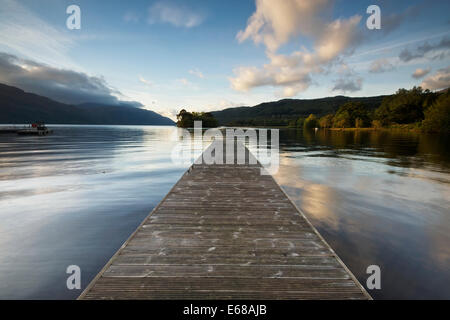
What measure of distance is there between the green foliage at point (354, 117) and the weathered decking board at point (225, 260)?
131036 mm

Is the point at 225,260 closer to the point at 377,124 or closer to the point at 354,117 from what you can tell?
the point at 377,124

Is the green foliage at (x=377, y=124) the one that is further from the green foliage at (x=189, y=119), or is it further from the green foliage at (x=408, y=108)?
the green foliage at (x=189, y=119)

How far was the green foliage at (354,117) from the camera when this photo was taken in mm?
114688

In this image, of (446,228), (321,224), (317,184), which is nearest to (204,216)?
(321,224)

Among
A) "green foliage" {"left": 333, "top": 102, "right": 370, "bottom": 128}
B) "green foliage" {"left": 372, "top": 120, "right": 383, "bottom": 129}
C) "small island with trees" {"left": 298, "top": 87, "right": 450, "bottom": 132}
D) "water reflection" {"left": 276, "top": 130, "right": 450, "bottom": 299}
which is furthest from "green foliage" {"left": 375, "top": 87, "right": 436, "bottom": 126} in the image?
"water reflection" {"left": 276, "top": 130, "right": 450, "bottom": 299}

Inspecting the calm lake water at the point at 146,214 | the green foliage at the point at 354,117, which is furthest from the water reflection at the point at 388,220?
the green foliage at the point at 354,117

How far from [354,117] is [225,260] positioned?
454ft

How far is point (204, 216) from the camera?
20.5 feet

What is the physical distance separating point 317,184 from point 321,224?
6.05 metres

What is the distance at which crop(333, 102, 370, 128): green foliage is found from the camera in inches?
4515
